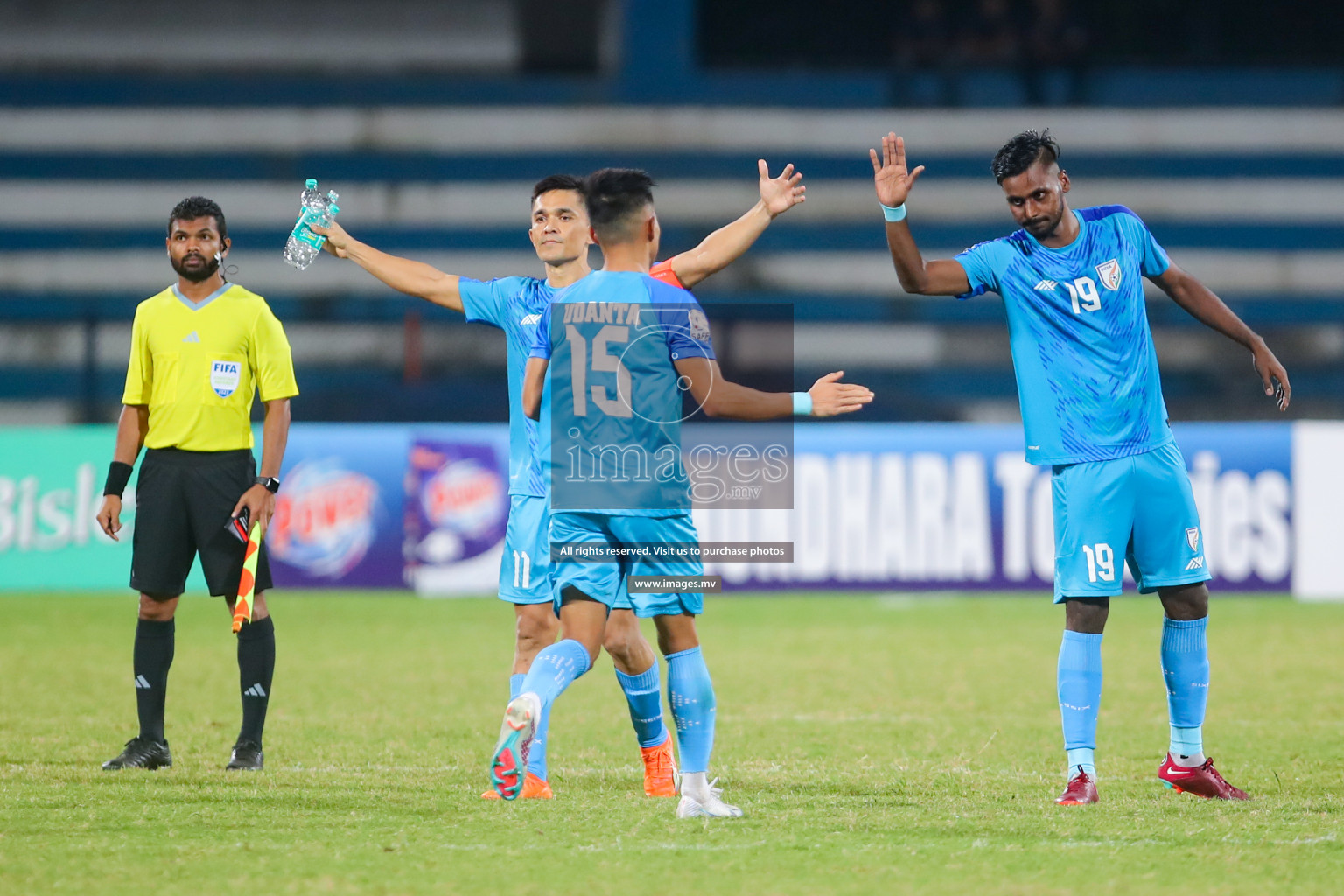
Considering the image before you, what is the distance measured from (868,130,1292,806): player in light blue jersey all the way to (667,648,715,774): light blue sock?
50.8 inches

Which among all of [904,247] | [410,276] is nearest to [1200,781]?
[904,247]

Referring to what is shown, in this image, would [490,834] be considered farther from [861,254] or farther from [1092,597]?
[861,254]

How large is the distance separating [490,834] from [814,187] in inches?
661

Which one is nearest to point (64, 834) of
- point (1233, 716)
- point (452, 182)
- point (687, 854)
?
point (687, 854)

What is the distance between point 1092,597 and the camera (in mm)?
5461

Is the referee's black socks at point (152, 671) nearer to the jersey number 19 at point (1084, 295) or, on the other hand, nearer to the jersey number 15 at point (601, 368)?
the jersey number 15 at point (601, 368)

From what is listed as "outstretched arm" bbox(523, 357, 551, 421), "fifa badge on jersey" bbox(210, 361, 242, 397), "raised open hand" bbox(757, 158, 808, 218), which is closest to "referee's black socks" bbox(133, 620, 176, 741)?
"fifa badge on jersey" bbox(210, 361, 242, 397)

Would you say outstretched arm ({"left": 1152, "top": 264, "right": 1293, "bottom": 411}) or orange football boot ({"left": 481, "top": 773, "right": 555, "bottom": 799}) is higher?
outstretched arm ({"left": 1152, "top": 264, "right": 1293, "bottom": 411})

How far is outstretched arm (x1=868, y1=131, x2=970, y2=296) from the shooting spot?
5426mm

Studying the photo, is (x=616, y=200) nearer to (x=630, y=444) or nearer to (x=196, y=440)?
(x=630, y=444)

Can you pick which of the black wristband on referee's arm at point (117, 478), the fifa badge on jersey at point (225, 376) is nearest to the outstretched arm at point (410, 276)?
the fifa badge on jersey at point (225, 376)

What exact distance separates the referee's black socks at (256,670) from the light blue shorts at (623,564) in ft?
6.16

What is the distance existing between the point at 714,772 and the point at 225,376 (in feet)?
8.23

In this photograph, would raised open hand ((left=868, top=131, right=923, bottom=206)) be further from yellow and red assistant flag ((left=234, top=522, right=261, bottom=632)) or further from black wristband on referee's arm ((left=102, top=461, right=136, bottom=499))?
black wristband on referee's arm ((left=102, top=461, right=136, bottom=499))
